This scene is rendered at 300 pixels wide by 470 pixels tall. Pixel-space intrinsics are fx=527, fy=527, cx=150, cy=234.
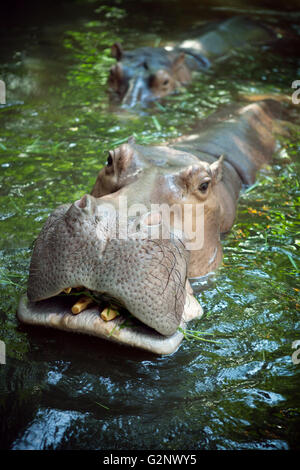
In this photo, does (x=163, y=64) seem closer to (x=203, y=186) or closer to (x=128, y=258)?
(x=203, y=186)

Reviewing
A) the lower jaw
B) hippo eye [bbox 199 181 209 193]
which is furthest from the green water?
hippo eye [bbox 199 181 209 193]

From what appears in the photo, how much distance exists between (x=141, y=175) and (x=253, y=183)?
7.84ft

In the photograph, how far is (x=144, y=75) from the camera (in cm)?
791

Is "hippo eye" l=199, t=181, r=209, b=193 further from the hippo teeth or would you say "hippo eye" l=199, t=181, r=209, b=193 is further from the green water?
the hippo teeth

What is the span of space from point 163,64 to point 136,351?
612cm

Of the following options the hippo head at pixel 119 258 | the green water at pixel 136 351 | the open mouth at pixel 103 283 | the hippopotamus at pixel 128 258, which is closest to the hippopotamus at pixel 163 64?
the green water at pixel 136 351

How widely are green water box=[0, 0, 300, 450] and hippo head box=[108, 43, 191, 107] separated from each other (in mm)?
255

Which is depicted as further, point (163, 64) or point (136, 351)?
point (163, 64)

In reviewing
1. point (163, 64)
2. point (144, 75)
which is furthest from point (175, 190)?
point (163, 64)

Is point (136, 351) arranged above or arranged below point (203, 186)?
below

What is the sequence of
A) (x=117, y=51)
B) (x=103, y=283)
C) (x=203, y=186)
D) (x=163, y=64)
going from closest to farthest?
1. (x=103, y=283)
2. (x=203, y=186)
3. (x=163, y=64)
4. (x=117, y=51)

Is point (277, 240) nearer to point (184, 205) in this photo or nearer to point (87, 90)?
point (184, 205)

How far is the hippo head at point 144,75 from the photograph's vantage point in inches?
302
